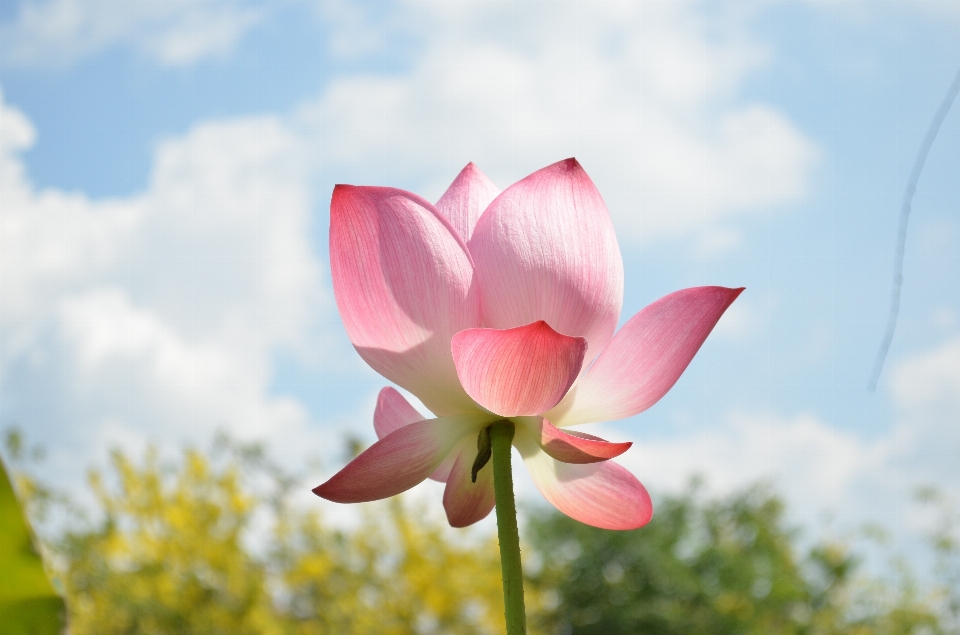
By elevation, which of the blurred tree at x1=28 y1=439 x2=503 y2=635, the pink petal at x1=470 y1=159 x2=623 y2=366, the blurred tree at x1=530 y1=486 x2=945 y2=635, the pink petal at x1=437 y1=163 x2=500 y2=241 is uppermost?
the pink petal at x1=437 y1=163 x2=500 y2=241

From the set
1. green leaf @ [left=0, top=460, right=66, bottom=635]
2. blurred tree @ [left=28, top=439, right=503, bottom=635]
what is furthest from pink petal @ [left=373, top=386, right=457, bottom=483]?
blurred tree @ [left=28, top=439, right=503, bottom=635]

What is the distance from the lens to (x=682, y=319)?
34 centimetres

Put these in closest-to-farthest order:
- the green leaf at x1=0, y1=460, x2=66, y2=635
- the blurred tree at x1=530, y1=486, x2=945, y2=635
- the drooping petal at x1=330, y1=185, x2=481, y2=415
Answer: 1. the green leaf at x1=0, y1=460, x2=66, y2=635
2. the drooping petal at x1=330, y1=185, x2=481, y2=415
3. the blurred tree at x1=530, y1=486, x2=945, y2=635

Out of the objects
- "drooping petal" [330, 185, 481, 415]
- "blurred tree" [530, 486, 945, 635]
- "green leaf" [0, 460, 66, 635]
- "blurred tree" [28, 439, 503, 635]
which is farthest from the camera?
"blurred tree" [530, 486, 945, 635]

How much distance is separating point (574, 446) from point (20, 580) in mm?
181

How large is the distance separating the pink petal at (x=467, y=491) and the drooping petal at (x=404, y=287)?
0.11 feet

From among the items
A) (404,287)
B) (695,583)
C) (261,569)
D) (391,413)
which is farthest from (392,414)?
(695,583)

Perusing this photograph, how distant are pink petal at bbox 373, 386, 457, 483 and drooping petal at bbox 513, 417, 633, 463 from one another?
0.26 feet

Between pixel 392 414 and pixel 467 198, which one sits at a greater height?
pixel 467 198

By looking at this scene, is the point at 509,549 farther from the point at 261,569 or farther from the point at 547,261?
the point at 261,569

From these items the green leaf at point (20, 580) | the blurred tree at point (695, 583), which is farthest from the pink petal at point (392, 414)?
the blurred tree at point (695, 583)

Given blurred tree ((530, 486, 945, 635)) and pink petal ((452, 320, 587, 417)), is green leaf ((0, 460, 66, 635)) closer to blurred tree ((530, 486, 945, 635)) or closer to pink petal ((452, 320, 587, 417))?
pink petal ((452, 320, 587, 417))

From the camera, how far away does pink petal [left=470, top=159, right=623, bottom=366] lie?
32 cm

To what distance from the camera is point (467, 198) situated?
39cm
